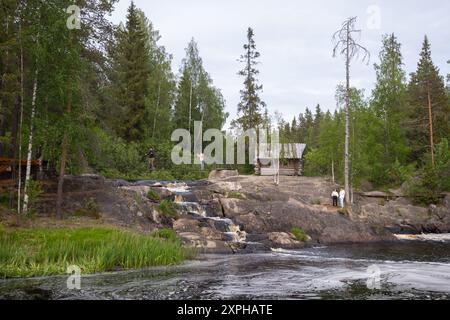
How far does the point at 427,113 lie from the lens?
47719mm

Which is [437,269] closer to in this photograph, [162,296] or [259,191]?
[162,296]

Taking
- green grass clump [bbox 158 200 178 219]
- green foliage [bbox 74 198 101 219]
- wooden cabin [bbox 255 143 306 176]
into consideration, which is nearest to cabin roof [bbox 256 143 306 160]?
wooden cabin [bbox 255 143 306 176]

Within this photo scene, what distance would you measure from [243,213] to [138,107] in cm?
2567

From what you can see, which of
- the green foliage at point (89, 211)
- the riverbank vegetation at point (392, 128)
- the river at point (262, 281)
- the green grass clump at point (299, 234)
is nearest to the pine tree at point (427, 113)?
the riverbank vegetation at point (392, 128)

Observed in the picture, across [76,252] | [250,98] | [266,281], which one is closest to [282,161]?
[250,98]

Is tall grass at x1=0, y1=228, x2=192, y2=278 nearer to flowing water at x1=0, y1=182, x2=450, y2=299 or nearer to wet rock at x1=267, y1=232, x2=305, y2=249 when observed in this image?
flowing water at x1=0, y1=182, x2=450, y2=299

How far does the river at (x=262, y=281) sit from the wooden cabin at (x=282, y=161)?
25942mm

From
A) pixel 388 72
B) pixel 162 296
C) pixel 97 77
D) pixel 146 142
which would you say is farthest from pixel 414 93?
pixel 162 296

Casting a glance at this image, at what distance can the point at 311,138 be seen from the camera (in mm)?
95875

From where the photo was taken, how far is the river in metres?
11.5

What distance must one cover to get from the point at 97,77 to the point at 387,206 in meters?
24.4

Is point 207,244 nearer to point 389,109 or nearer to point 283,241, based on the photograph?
point 283,241

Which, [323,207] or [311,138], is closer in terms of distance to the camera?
[323,207]
